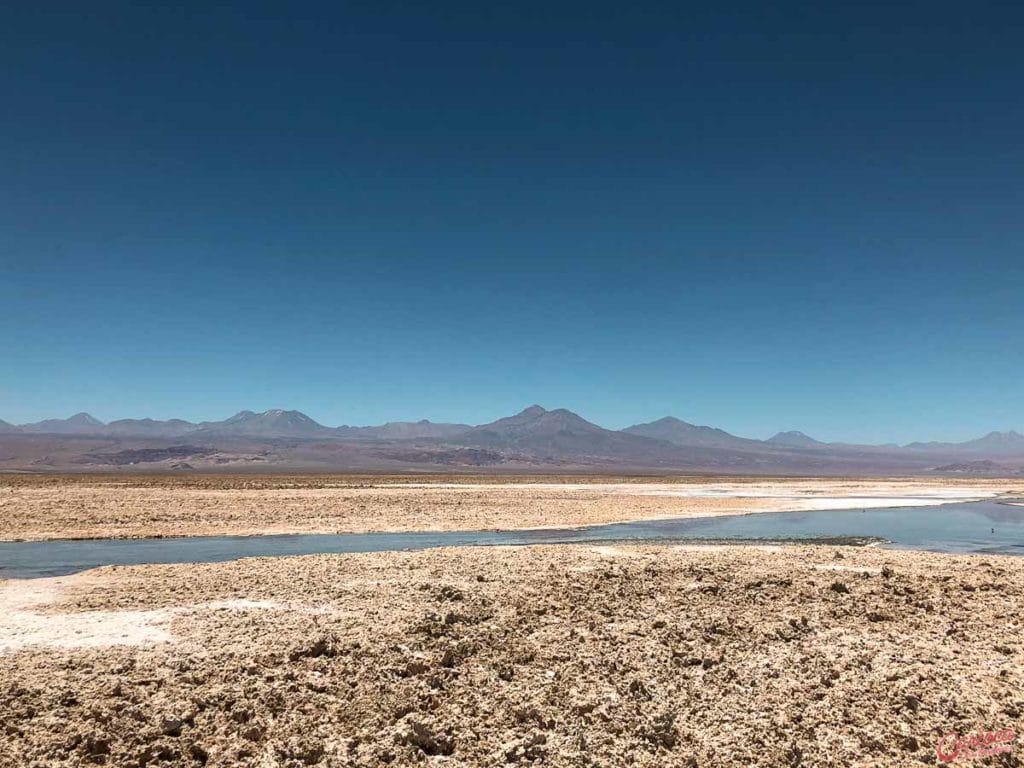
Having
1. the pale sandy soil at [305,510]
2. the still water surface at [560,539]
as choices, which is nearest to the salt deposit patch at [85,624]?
the still water surface at [560,539]

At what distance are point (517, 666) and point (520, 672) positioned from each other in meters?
0.17

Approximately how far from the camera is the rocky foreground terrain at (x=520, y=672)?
6895 mm

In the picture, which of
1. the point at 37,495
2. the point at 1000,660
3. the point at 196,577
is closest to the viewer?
the point at 1000,660

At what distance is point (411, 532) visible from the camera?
92.9 feet

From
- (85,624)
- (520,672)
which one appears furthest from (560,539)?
(85,624)

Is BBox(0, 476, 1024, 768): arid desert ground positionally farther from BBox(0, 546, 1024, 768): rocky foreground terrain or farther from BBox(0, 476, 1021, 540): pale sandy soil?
BBox(0, 476, 1021, 540): pale sandy soil

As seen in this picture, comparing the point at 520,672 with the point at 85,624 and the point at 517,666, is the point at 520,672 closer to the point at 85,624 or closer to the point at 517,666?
the point at 517,666

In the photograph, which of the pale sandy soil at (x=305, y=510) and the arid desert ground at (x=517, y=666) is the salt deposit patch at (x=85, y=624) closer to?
the arid desert ground at (x=517, y=666)

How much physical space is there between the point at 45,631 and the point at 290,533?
58.3ft

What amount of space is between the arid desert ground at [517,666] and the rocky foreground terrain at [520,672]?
0.11ft

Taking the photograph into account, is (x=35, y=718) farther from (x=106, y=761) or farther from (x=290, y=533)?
(x=290, y=533)

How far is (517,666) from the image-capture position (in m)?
8.83

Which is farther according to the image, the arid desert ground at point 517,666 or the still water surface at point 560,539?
the still water surface at point 560,539

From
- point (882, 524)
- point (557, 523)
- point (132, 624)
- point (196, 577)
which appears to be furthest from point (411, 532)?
point (882, 524)
